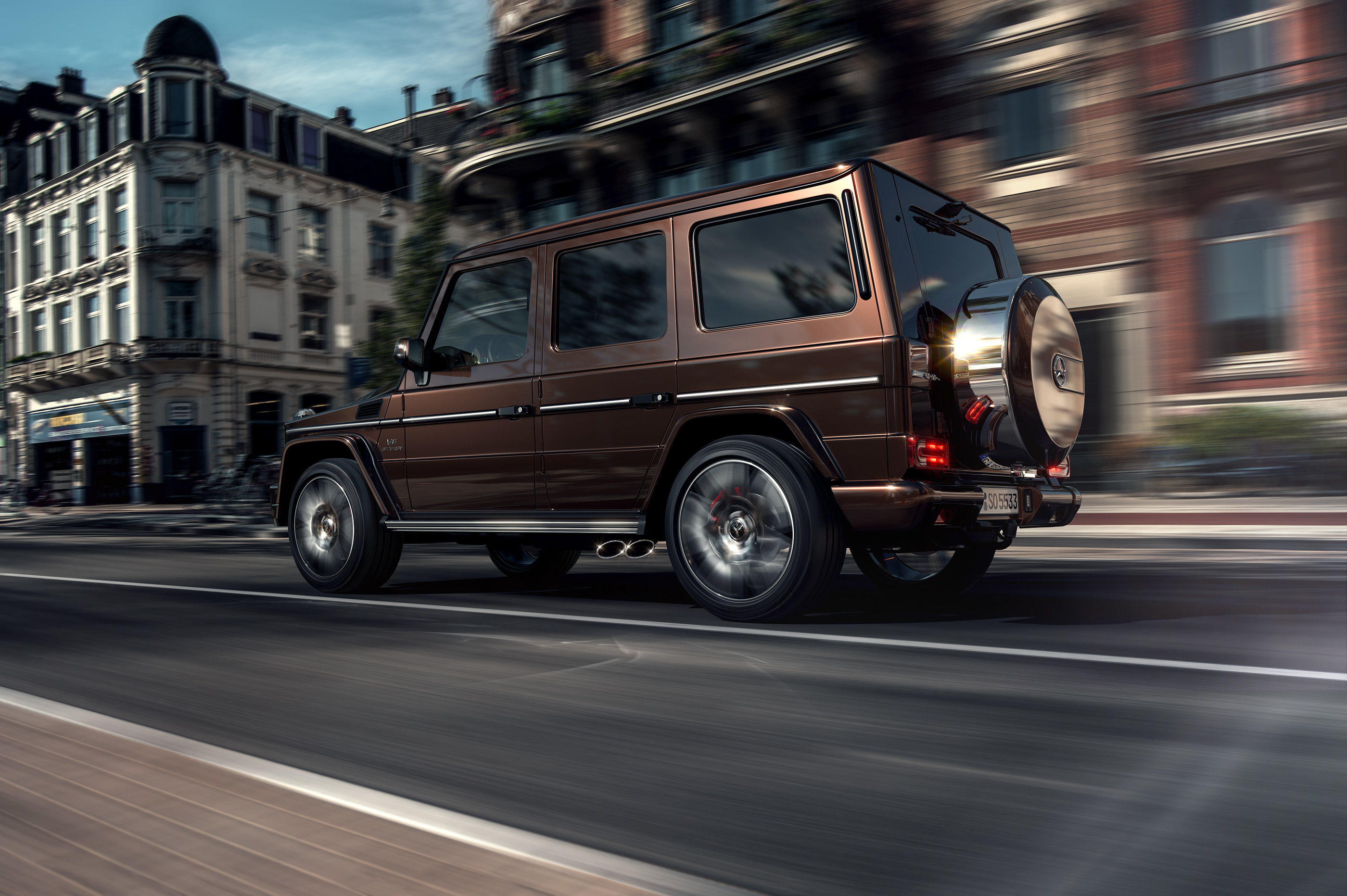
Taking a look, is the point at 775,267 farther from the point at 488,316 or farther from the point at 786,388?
the point at 488,316

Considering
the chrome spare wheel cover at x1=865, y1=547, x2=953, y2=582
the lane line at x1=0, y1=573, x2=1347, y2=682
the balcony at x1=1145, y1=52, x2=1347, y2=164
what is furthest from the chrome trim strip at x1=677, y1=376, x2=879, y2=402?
the balcony at x1=1145, y1=52, x2=1347, y2=164

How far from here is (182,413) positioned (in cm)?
3450

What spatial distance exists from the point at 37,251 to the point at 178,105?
408 inches

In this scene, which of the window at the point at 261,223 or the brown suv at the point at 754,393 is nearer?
the brown suv at the point at 754,393

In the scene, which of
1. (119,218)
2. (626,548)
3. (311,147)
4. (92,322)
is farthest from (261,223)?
(626,548)

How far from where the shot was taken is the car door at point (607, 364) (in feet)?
17.0

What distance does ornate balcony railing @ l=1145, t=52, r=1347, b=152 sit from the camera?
44.5ft

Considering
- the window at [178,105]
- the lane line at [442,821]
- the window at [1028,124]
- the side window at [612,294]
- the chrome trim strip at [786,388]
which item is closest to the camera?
the lane line at [442,821]

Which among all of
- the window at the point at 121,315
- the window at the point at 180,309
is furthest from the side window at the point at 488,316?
the window at the point at 121,315

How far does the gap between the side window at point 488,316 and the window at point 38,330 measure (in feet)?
132

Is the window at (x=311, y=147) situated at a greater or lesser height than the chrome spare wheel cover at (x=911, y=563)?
greater

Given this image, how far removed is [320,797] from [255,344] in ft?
119

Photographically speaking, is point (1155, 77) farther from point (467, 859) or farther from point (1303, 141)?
point (467, 859)

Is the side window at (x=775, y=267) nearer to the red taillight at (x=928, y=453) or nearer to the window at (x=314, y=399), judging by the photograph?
the red taillight at (x=928, y=453)
